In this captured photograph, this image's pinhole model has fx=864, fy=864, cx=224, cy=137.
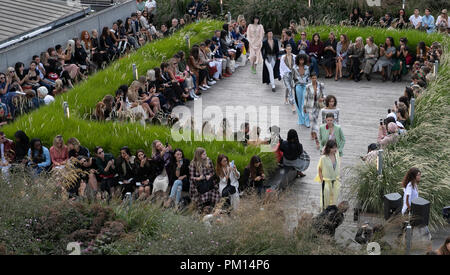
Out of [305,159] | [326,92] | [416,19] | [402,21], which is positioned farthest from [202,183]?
[402,21]

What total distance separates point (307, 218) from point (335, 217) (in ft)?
3.24

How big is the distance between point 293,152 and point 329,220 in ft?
9.52

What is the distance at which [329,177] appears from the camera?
1398cm

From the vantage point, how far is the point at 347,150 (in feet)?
56.1

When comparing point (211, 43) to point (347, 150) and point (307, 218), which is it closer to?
point (347, 150)

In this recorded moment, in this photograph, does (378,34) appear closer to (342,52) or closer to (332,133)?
(342,52)

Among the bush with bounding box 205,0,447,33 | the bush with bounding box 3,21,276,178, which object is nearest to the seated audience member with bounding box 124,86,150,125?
the bush with bounding box 3,21,276,178

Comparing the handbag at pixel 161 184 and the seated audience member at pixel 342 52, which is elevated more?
the seated audience member at pixel 342 52

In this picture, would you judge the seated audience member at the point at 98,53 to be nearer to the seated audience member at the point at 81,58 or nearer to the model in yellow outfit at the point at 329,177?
the seated audience member at the point at 81,58

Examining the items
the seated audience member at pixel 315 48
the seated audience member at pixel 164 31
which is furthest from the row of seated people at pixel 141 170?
the seated audience member at pixel 164 31

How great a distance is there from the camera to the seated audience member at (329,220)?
12023mm

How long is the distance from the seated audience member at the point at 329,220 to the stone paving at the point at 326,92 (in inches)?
46.6

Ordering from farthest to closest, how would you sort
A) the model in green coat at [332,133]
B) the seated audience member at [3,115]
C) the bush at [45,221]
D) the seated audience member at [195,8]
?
the seated audience member at [195,8]
the seated audience member at [3,115]
the model in green coat at [332,133]
the bush at [45,221]
